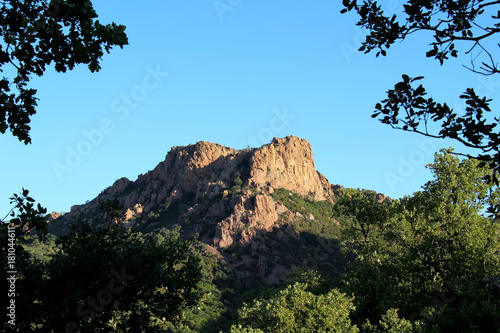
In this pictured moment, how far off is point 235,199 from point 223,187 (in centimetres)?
1259

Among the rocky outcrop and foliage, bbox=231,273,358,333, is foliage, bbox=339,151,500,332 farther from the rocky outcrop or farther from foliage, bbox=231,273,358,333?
the rocky outcrop

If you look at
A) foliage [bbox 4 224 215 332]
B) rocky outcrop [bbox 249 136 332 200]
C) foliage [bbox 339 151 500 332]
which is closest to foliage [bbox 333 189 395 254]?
foliage [bbox 339 151 500 332]

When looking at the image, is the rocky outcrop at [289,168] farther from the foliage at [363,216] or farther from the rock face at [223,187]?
the foliage at [363,216]

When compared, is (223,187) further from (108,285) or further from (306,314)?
(108,285)

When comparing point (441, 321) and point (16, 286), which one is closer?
point (16, 286)

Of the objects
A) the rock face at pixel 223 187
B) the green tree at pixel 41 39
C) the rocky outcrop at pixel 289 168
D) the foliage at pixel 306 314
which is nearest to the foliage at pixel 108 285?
the green tree at pixel 41 39

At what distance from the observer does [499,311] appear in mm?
17375

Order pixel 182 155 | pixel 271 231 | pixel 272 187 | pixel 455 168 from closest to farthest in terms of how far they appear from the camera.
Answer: pixel 455 168, pixel 271 231, pixel 272 187, pixel 182 155

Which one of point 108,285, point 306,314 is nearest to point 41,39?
point 108,285

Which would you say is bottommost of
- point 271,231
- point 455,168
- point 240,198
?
point 455,168

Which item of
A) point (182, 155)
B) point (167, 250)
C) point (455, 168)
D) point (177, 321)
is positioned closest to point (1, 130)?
point (167, 250)

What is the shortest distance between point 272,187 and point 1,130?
375 ft

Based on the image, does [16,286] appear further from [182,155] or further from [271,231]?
[182,155]

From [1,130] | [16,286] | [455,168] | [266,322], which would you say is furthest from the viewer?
[455,168]
